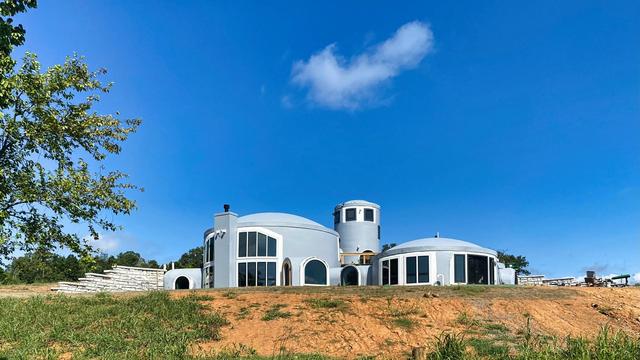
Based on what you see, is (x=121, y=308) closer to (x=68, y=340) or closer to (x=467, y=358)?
(x=68, y=340)

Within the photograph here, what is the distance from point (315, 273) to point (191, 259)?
3186 centimetres

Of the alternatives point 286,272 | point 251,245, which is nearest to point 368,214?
point 286,272

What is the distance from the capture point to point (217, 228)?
34.6 meters

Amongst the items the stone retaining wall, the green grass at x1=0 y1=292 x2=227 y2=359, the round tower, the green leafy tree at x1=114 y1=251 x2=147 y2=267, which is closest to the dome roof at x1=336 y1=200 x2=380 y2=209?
the round tower

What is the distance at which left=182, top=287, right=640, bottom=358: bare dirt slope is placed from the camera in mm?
16531

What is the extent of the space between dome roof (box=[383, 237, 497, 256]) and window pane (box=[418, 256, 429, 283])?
0.57 m

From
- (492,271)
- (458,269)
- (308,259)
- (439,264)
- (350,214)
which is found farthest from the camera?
(350,214)

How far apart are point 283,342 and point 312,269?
18.6m

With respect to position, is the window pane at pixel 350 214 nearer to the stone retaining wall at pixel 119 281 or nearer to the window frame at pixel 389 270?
the window frame at pixel 389 270

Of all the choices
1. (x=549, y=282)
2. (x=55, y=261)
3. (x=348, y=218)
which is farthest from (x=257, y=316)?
(x=549, y=282)

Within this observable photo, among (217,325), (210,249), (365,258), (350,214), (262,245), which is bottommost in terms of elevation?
(217,325)

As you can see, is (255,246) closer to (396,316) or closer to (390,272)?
(390,272)

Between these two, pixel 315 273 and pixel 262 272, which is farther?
pixel 315 273

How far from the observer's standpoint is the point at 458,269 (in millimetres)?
31203
